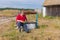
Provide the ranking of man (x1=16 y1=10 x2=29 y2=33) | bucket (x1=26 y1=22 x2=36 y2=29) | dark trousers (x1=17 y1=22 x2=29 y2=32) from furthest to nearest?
bucket (x1=26 y1=22 x2=36 y2=29), man (x1=16 y1=10 x2=29 y2=33), dark trousers (x1=17 y1=22 x2=29 y2=32)

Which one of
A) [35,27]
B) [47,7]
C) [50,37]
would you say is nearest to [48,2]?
[47,7]

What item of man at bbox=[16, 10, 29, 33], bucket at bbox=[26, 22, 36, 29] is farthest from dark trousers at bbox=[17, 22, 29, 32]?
bucket at bbox=[26, 22, 36, 29]

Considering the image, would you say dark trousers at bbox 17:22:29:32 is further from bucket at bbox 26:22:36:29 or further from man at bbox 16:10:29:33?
bucket at bbox 26:22:36:29

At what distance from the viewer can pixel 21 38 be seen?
32.6 feet

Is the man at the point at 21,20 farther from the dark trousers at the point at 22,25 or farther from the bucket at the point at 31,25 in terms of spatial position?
the bucket at the point at 31,25

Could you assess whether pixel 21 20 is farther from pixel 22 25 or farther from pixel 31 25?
pixel 31 25

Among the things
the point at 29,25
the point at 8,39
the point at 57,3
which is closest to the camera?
the point at 8,39

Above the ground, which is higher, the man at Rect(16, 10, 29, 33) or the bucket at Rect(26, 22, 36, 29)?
the man at Rect(16, 10, 29, 33)

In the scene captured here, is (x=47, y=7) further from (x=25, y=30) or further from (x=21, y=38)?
(x=21, y=38)

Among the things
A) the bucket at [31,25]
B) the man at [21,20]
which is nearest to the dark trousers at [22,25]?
the man at [21,20]

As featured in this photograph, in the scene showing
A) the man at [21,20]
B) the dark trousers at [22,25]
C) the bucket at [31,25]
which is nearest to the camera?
the dark trousers at [22,25]

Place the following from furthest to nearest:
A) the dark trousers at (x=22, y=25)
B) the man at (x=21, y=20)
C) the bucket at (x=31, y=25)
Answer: the bucket at (x=31, y=25)
the man at (x=21, y=20)
the dark trousers at (x=22, y=25)

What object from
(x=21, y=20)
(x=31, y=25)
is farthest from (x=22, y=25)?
(x=31, y=25)

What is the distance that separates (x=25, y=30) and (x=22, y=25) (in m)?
0.50
